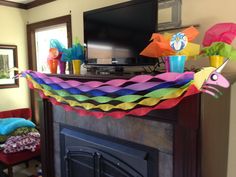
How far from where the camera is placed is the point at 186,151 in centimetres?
120

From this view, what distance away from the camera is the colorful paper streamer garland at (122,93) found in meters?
1.08

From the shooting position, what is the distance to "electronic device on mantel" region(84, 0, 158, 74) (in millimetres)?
1475

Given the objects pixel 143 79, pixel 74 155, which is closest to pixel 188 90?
pixel 143 79

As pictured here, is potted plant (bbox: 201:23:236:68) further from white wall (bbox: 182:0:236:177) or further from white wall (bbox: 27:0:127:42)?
white wall (bbox: 27:0:127:42)

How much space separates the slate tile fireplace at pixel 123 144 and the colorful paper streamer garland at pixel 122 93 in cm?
10

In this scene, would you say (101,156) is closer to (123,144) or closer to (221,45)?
(123,144)

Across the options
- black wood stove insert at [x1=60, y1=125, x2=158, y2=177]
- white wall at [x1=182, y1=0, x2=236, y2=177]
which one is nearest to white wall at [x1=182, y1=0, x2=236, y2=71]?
white wall at [x1=182, y1=0, x2=236, y2=177]

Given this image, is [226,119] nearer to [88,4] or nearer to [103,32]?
[103,32]

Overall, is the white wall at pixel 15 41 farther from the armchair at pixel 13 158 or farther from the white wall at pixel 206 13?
the white wall at pixel 206 13

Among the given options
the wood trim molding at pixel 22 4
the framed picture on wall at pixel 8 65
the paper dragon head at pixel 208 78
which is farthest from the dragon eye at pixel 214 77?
the framed picture on wall at pixel 8 65

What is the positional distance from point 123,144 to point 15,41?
2.52 m

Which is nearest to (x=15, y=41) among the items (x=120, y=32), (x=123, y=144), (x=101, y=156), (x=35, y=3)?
(x=35, y=3)

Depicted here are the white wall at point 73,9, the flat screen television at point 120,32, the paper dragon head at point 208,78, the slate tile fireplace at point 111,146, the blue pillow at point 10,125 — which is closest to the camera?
the paper dragon head at point 208,78

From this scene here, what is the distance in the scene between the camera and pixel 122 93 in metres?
1.33
